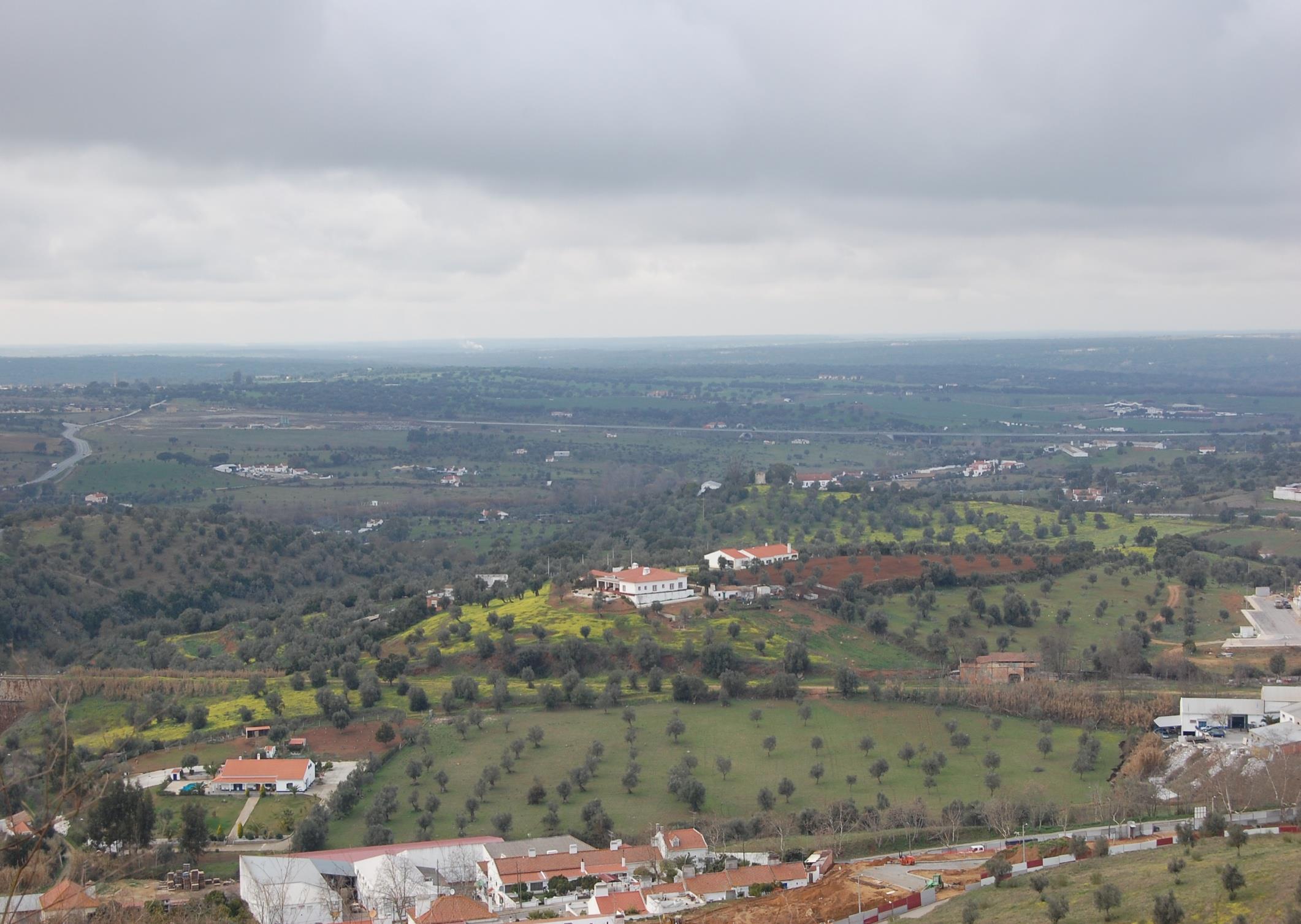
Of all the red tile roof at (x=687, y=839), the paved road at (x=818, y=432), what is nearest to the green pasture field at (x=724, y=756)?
the red tile roof at (x=687, y=839)

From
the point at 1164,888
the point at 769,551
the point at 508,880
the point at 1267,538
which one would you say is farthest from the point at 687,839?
the point at 1267,538

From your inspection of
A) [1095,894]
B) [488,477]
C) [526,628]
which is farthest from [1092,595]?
[488,477]

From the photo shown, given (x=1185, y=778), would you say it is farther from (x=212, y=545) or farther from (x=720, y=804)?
(x=212, y=545)

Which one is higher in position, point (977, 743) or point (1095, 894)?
point (1095, 894)

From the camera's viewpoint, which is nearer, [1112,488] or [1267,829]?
[1267,829]

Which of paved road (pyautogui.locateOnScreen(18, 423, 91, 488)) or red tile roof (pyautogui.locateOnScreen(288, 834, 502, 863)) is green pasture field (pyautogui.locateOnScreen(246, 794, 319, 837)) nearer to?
red tile roof (pyautogui.locateOnScreen(288, 834, 502, 863))

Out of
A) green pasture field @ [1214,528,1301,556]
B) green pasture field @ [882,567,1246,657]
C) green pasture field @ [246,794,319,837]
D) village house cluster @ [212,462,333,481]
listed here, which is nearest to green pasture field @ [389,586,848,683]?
green pasture field @ [882,567,1246,657]
